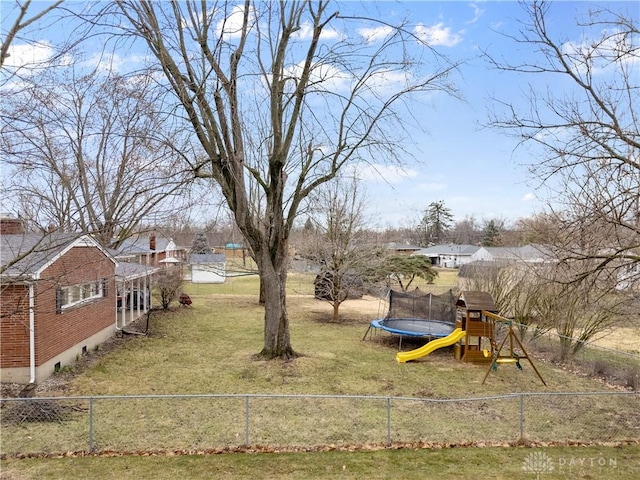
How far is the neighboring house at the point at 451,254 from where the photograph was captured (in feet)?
222

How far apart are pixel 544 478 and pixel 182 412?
6.27 metres

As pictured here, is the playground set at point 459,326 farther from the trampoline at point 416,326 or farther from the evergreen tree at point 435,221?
the evergreen tree at point 435,221

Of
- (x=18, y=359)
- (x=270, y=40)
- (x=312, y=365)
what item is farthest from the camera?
(x=312, y=365)

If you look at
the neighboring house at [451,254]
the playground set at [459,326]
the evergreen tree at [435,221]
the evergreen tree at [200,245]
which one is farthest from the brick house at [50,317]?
the evergreen tree at [435,221]

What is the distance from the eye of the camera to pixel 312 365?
1238 cm

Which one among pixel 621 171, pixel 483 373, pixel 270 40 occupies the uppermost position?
pixel 270 40

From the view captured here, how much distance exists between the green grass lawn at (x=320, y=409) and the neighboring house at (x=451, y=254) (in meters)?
54.3

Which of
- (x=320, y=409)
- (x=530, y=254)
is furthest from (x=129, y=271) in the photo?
(x=530, y=254)

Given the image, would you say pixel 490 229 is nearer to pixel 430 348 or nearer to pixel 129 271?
pixel 430 348

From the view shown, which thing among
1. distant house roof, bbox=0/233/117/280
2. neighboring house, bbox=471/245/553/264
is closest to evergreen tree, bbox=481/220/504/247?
neighboring house, bbox=471/245/553/264

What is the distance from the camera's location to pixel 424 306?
1838 cm

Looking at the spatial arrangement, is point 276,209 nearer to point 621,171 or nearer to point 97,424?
point 97,424

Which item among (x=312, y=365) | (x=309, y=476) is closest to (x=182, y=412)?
(x=309, y=476)

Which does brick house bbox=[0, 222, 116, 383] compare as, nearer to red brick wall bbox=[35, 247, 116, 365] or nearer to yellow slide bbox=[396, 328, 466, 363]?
red brick wall bbox=[35, 247, 116, 365]
